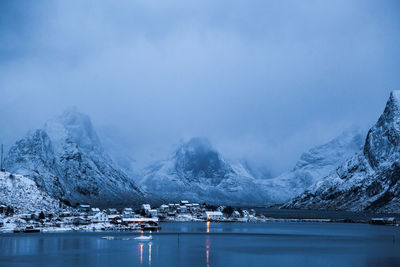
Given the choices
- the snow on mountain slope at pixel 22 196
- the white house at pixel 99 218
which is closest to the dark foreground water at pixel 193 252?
the snow on mountain slope at pixel 22 196

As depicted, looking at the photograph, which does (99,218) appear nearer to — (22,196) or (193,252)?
(22,196)

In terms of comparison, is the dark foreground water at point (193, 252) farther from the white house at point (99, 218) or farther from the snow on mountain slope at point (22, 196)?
the white house at point (99, 218)

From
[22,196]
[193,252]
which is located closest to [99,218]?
[22,196]

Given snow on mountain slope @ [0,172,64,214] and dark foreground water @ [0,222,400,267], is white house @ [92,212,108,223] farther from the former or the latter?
dark foreground water @ [0,222,400,267]

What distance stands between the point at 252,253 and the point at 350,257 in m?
18.4

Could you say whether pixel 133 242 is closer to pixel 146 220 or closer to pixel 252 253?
pixel 252 253

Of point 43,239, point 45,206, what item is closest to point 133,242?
point 43,239

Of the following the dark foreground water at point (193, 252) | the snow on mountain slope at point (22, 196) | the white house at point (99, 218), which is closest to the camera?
the dark foreground water at point (193, 252)

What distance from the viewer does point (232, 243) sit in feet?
380

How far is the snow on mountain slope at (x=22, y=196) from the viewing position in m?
165

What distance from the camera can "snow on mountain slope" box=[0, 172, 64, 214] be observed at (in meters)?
165

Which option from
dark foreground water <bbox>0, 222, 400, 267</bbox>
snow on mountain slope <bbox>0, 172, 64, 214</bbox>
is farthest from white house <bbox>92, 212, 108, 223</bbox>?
dark foreground water <bbox>0, 222, 400, 267</bbox>

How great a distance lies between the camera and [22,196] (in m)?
172

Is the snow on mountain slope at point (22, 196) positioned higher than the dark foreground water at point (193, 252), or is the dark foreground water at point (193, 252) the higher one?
the snow on mountain slope at point (22, 196)
